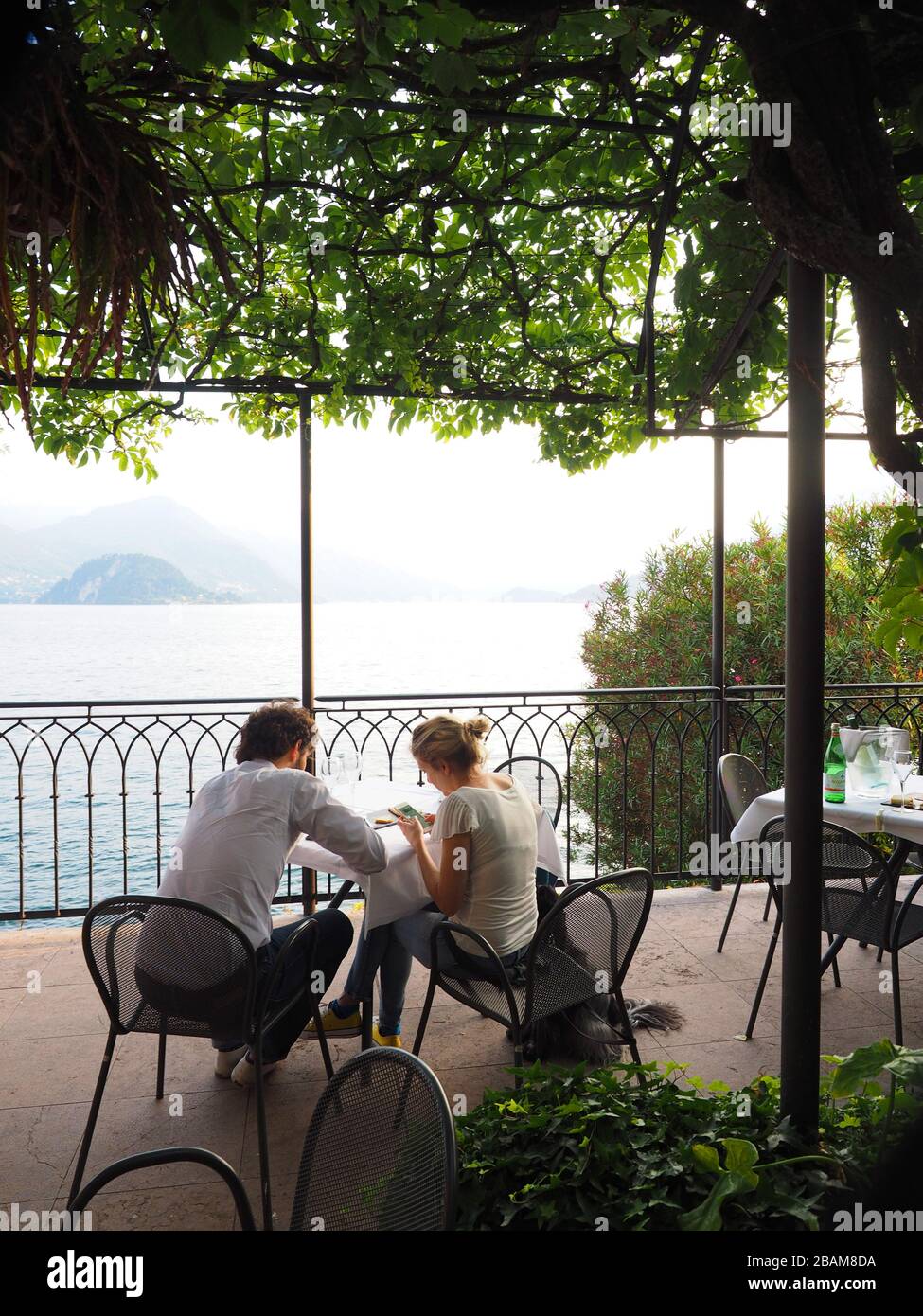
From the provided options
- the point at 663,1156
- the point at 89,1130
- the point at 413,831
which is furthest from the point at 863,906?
the point at 89,1130

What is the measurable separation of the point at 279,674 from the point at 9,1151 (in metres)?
32.0

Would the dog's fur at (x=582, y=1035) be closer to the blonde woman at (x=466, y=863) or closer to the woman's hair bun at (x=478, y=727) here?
the blonde woman at (x=466, y=863)

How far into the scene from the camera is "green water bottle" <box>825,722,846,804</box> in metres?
3.74

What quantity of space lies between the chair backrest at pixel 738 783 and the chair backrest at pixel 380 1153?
3.06 meters

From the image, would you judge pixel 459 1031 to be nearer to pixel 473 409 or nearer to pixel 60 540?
pixel 473 409

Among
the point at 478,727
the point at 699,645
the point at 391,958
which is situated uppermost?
the point at 699,645

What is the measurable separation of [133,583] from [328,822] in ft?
113

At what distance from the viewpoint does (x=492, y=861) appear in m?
Result: 2.79

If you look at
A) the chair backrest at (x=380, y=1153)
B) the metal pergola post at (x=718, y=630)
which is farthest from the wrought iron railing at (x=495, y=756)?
the chair backrest at (x=380, y=1153)

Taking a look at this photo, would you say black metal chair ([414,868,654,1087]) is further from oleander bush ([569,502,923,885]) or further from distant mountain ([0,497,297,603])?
distant mountain ([0,497,297,603])

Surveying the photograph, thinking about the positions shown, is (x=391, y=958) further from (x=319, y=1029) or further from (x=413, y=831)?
(x=413, y=831)

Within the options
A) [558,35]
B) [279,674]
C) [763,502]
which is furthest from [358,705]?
[279,674]

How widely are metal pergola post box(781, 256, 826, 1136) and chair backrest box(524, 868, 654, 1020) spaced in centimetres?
70

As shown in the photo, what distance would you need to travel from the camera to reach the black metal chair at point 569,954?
2480 millimetres
